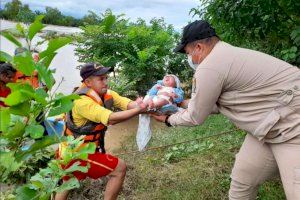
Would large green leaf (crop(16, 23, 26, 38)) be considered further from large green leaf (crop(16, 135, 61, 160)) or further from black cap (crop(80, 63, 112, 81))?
black cap (crop(80, 63, 112, 81))

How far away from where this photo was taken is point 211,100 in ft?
9.74

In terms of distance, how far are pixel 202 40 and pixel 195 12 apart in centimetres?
255

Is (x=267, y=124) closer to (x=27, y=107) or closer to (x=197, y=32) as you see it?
(x=197, y=32)

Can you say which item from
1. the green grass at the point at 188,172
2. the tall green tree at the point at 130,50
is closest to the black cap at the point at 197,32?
the green grass at the point at 188,172

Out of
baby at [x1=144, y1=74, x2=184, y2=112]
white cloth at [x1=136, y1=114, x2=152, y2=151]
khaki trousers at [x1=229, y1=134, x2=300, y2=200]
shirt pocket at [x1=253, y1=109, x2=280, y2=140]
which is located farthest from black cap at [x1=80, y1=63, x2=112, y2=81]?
shirt pocket at [x1=253, y1=109, x2=280, y2=140]

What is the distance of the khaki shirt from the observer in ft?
9.46

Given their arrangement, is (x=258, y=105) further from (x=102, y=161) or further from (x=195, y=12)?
(x=195, y=12)

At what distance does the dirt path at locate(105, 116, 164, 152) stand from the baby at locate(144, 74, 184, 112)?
329cm

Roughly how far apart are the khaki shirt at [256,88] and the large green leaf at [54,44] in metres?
1.68

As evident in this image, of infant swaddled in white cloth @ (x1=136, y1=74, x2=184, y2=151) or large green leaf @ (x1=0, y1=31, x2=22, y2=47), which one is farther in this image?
infant swaddled in white cloth @ (x1=136, y1=74, x2=184, y2=151)

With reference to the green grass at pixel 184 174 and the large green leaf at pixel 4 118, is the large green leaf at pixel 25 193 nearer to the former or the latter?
the large green leaf at pixel 4 118

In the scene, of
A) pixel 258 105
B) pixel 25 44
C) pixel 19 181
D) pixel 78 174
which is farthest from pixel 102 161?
pixel 25 44

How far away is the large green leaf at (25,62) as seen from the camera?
1.21 metres

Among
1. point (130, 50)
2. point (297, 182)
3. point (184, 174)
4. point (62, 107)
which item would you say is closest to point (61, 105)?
point (62, 107)
